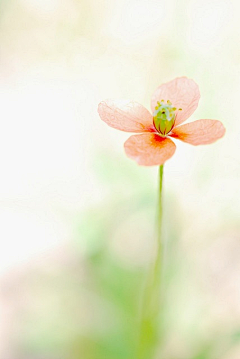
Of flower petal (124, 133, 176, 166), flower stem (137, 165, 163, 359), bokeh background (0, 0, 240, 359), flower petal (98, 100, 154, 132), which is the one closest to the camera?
flower petal (124, 133, 176, 166)

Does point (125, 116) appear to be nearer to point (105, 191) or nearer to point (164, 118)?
point (164, 118)

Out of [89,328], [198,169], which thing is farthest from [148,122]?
[198,169]

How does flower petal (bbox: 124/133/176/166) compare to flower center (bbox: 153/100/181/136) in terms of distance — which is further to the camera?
flower center (bbox: 153/100/181/136)

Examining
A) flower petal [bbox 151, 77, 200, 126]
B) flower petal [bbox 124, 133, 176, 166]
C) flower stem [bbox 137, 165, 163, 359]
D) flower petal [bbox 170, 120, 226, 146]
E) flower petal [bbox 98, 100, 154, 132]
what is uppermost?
flower petal [bbox 151, 77, 200, 126]

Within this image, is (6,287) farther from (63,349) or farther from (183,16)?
(183,16)

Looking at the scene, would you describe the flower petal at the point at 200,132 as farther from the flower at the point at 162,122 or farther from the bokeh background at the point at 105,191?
the bokeh background at the point at 105,191

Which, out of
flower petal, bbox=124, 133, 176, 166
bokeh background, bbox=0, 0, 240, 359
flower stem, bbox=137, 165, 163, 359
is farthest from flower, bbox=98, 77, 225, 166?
bokeh background, bbox=0, 0, 240, 359

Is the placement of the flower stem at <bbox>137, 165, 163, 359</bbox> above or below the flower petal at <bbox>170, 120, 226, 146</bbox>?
below

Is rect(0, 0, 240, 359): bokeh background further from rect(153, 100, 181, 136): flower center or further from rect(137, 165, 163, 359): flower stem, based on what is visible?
rect(153, 100, 181, 136): flower center

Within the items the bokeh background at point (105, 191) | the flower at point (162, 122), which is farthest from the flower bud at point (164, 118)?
the bokeh background at point (105, 191)
